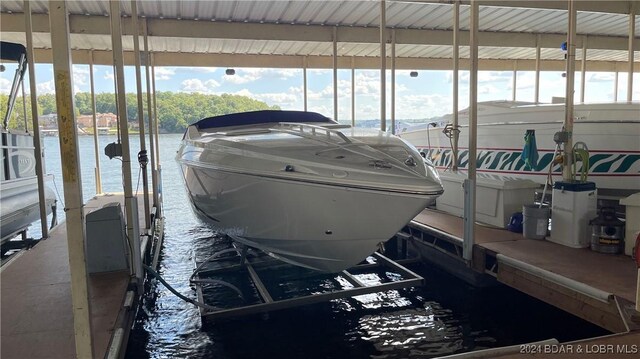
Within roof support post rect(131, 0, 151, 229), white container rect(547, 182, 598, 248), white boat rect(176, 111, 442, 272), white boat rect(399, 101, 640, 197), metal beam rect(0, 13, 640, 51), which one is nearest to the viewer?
white boat rect(176, 111, 442, 272)

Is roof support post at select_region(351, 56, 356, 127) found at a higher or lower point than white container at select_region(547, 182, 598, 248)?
higher

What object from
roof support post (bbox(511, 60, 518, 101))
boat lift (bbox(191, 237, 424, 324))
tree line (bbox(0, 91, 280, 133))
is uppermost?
roof support post (bbox(511, 60, 518, 101))

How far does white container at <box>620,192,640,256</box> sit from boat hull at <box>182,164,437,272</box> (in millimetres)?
1659

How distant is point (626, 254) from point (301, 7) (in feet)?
16.7

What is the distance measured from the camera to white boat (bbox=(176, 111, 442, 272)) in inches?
126

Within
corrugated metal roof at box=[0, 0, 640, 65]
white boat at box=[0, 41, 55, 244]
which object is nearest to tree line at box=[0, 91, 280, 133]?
corrugated metal roof at box=[0, 0, 640, 65]

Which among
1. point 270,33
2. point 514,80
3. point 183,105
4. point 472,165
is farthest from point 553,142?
point 183,105

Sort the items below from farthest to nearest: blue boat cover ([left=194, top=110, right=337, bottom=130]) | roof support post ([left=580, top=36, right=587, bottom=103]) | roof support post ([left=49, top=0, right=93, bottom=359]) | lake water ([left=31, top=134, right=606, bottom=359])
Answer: roof support post ([left=580, top=36, right=587, bottom=103]) → blue boat cover ([left=194, top=110, right=337, bottom=130]) → lake water ([left=31, top=134, right=606, bottom=359]) → roof support post ([left=49, top=0, right=93, bottom=359])

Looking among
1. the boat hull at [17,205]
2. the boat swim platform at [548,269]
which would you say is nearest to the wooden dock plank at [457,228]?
the boat swim platform at [548,269]

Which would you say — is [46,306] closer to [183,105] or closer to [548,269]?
[548,269]

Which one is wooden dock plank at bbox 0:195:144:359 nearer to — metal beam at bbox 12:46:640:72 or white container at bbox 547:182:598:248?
white container at bbox 547:182:598:248

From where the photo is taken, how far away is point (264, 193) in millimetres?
3523

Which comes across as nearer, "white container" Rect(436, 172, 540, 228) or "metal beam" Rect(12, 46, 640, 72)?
"white container" Rect(436, 172, 540, 228)

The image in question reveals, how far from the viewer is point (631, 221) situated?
3.61 m
